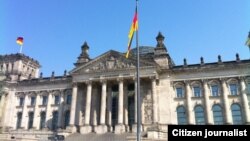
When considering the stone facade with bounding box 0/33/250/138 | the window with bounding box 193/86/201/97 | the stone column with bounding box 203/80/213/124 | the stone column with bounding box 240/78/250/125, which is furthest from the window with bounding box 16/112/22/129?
the stone column with bounding box 240/78/250/125

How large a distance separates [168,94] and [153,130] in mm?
10089

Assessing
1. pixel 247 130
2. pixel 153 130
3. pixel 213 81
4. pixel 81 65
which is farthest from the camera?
pixel 81 65

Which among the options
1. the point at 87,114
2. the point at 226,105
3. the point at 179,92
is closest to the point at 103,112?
the point at 87,114

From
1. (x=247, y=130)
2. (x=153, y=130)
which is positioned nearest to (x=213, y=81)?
(x=153, y=130)

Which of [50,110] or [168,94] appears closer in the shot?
[168,94]

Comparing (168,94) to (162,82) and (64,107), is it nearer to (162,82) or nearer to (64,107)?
(162,82)

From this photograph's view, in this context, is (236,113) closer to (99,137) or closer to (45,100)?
(99,137)

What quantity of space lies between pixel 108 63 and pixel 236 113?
24162 millimetres

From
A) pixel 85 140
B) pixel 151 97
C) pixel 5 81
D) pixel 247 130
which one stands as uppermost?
pixel 5 81

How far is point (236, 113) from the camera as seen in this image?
45.1 metres

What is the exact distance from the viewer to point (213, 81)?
1882 inches

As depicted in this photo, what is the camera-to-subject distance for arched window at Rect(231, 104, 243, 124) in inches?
1757

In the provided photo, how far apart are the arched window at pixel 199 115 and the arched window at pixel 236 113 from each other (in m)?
4.90

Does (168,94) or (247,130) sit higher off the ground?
(168,94)
